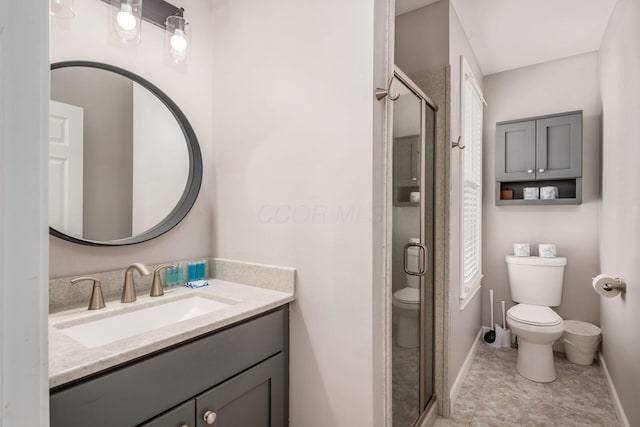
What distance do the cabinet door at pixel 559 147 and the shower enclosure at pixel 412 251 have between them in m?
1.41

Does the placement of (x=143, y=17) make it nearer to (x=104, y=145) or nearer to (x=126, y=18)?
(x=126, y=18)

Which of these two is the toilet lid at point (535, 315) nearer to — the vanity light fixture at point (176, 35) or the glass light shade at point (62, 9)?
the vanity light fixture at point (176, 35)

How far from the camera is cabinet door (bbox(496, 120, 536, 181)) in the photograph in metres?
2.80

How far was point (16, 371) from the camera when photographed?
372 mm

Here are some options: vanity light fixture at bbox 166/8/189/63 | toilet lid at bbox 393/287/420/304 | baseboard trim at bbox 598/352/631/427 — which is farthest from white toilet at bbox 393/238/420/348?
vanity light fixture at bbox 166/8/189/63

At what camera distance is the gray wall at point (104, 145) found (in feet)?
4.22

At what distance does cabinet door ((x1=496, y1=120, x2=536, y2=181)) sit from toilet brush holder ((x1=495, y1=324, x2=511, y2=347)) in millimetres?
1402

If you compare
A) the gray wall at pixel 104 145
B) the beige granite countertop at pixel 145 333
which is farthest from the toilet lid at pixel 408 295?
the gray wall at pixel 104 145

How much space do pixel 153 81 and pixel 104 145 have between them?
382 millimetres

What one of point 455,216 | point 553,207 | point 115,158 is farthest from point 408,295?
point 553,207

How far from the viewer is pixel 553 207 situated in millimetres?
2881

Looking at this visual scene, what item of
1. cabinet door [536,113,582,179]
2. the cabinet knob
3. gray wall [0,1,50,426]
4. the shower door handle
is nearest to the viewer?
gray wall [0,1,50,426]

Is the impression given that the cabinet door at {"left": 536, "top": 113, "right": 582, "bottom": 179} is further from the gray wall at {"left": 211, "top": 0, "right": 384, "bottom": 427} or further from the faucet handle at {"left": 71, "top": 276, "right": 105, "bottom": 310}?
the faucet handle at {"left": 71, "top": 276, "right": 105, "bottom": 310}

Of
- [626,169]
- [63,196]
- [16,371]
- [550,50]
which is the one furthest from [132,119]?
[550,50]
